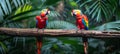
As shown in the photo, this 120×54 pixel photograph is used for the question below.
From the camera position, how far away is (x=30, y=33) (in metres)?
3.21

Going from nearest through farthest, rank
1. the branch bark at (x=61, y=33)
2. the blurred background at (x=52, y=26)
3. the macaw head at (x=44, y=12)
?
the branch bark at (x=61, y=33) → the macaw head at (x=44, y=12) → the blurred background at (x=52, y=26)

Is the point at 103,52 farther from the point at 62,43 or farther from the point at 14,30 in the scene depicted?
the point at 14,30

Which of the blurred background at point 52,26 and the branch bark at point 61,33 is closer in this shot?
the branch bark at point 61,33

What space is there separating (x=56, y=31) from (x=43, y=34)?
0.19 m

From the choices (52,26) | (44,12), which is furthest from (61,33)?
(52,26)

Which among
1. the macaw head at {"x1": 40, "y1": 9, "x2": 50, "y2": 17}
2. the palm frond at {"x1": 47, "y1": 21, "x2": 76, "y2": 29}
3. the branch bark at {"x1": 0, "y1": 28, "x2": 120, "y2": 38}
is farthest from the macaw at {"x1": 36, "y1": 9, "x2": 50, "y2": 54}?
the palm frond at {"x1": 47, "y1": 21, "x2": 76, "y2": 29}

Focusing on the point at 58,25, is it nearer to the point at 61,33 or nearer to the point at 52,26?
the point at 52,26

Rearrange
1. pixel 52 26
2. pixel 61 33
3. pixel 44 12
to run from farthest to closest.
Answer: pixel 52 26 → pixel 44 12 → pixel 61 33

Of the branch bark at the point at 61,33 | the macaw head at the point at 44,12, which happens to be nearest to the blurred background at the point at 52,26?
the macaw head at the point at 44,12

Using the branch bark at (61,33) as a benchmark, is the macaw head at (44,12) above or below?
above

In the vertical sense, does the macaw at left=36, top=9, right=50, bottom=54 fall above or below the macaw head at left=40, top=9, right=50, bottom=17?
below

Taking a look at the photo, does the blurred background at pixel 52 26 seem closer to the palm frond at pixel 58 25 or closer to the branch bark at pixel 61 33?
the palm frond at pixel 58 25

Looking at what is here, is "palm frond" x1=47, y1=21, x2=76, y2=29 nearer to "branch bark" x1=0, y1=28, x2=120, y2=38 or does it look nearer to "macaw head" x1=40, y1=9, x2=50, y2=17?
"macaw head" x1=40, y1=9, x2=50, y2=17

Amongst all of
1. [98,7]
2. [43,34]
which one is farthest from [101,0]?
[43,34]
